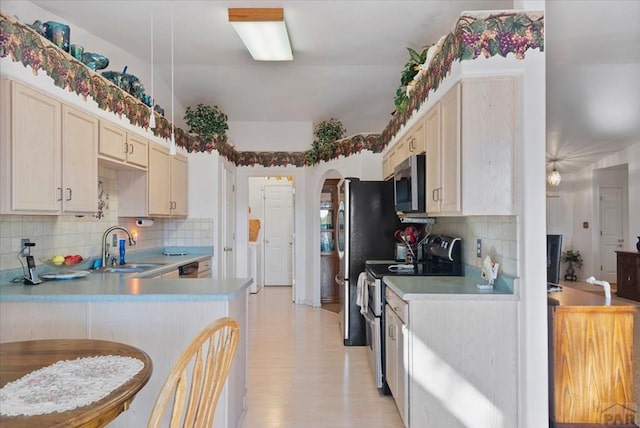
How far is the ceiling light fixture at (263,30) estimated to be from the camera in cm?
335

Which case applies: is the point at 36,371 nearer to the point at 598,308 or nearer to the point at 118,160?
the point at 118,160

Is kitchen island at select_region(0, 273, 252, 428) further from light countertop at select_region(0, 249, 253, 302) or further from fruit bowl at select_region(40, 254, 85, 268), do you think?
fruit bowl at select_region(40, 254, 85, 268)

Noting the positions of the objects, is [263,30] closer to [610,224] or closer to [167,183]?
[167,183]

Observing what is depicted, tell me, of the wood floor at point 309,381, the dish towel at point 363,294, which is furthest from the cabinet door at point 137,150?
the dish towel at point 363,294

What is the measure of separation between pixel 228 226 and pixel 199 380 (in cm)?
462

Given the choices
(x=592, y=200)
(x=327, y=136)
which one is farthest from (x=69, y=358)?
(x=592, y=200)

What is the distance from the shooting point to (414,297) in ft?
7.12

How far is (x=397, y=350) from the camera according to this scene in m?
2.48

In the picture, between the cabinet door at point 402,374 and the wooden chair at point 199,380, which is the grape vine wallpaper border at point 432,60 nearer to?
the cabinet door at point 402,374

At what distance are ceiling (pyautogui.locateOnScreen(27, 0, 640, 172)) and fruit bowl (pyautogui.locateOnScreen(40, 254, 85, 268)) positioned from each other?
2033mm

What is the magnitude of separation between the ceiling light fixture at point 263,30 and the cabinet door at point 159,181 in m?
1.47

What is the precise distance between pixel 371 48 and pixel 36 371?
412cm

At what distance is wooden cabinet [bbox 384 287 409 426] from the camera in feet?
7.40

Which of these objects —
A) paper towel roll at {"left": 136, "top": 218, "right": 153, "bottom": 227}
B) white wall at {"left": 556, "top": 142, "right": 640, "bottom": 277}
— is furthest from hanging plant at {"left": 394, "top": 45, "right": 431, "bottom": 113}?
white wall at {"left": 556, "top": 142, "right": 640, "bottom": 277}
